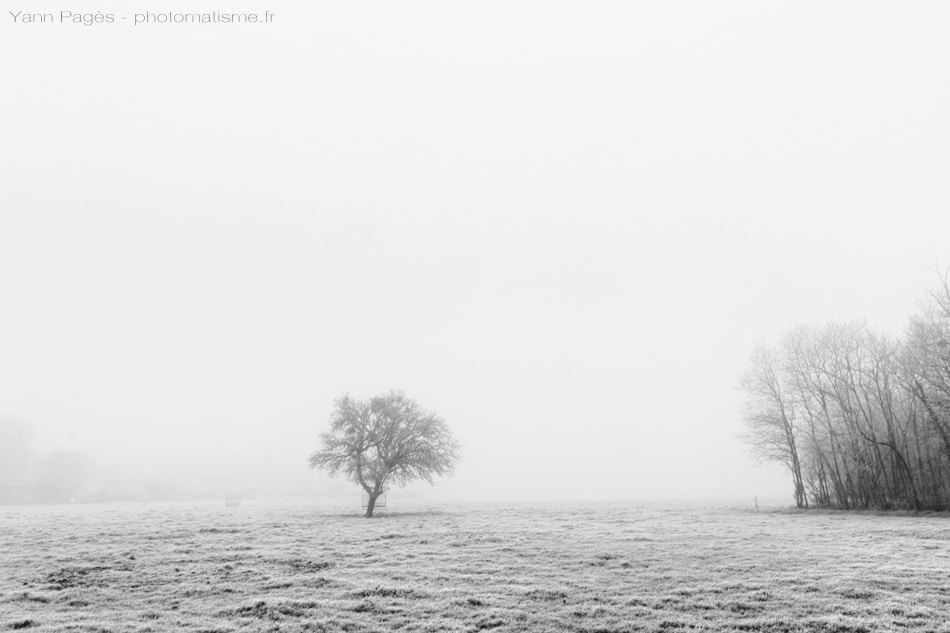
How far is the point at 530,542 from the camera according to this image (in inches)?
1077

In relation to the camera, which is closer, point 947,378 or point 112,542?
point 112,542

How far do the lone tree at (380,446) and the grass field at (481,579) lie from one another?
46.7ft

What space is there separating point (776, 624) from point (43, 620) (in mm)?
20751

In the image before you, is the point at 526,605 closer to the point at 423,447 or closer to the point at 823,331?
the point at 423,447

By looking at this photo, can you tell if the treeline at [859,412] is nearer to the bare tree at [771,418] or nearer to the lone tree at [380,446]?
the bare tree at [771,418]

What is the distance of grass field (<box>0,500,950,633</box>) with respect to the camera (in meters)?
14.0

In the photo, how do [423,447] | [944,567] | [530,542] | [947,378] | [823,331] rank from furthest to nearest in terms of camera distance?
[823,331] → [423,447] → [947,378] → [530,542] → [944,567]

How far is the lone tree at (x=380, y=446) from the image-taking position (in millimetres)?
47250

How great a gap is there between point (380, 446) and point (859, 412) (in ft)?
158

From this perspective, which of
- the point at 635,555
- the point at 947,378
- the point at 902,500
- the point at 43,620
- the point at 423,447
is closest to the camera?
the point at 43,620

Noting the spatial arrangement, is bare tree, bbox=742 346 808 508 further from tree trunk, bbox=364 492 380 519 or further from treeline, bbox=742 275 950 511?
tree trunk, bbox=364 492 380 519

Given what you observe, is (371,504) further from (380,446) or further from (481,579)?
(481,579)

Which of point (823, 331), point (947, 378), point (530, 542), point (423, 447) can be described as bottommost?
point (530, 542)

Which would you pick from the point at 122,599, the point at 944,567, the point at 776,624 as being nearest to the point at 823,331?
the point at 944,567
